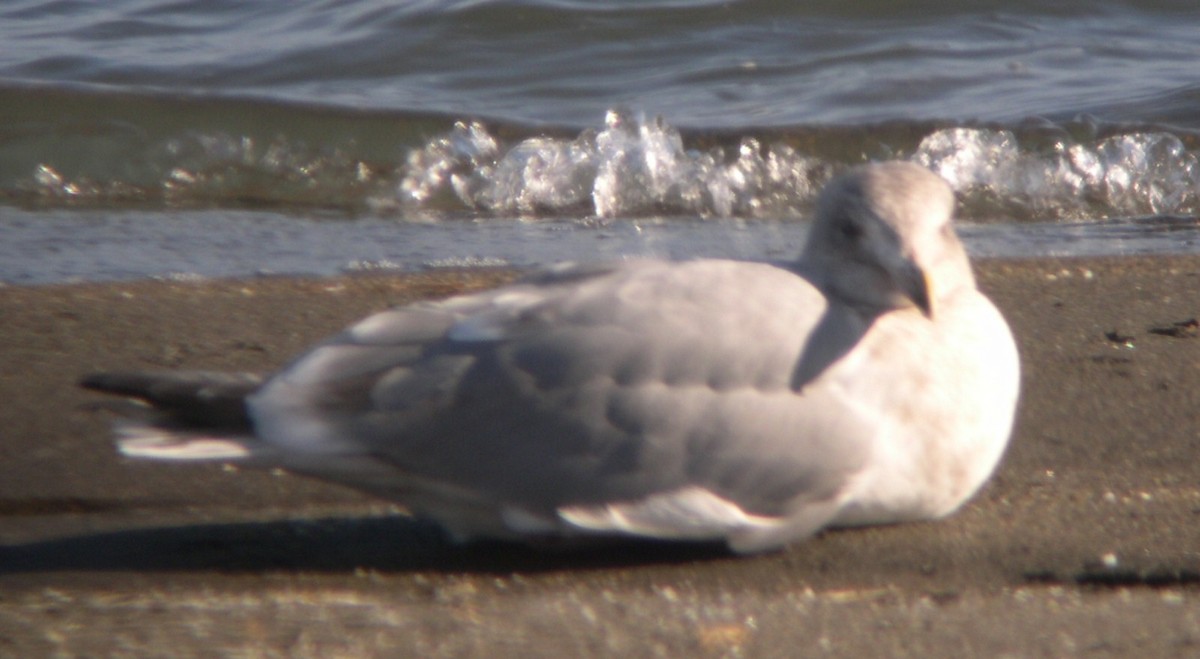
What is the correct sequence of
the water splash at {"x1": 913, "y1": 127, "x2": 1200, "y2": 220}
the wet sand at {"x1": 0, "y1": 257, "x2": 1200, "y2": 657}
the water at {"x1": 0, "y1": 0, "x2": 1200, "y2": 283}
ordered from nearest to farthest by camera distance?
1. the wet sand at {"x1": 0, "y1": 257, "x2": 1200, "y2": 657}
2. the water at {"x1": 0, "y1": 0, "x2": 1200, "y2": 283}
3. the water splash at {"x1": 913, "y1": 127, "x2": 1200, "y2": 220}

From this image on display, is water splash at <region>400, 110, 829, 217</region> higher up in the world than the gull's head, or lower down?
lower down

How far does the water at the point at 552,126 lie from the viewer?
5.60 meters

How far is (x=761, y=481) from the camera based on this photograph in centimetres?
243

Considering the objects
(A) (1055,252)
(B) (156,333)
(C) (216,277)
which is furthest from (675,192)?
(B) (156,333)

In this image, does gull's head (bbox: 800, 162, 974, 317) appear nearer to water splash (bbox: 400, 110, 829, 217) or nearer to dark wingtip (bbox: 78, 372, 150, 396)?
dark wingtip (bbox: 78, 372, 150, 396)

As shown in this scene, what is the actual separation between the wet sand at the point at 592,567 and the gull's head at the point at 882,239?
1.30 ft

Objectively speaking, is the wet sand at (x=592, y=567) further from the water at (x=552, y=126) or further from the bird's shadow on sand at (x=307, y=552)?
the water at (x=552, y=126)

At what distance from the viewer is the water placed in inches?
221

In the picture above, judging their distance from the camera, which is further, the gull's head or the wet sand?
the gull's head

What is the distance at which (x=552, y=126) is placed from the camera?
276 inches

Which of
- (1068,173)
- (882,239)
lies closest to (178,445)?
(882,239)

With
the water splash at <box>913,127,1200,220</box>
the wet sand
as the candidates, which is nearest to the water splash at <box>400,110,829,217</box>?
the water splash at <box>913,127,1200,220</box>

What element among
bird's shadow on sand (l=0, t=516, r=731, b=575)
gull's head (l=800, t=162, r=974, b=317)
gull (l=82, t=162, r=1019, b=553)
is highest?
gull's head (l=800, t=162, r=974, b=317)

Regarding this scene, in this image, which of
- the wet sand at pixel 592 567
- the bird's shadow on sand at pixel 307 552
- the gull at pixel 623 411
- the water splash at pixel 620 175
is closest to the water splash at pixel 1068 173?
the water splash at pixel 620 175
